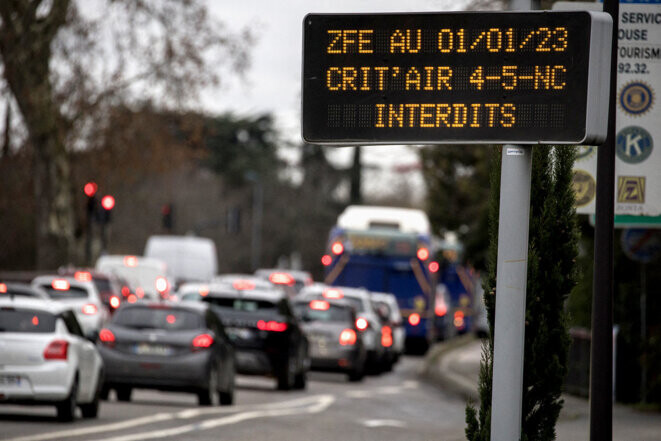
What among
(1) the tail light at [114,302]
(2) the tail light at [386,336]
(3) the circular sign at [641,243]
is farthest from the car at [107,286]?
(3) the circular sign at [641,243]

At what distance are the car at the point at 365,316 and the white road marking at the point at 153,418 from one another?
8.01 metres

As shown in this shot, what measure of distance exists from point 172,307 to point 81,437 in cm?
649

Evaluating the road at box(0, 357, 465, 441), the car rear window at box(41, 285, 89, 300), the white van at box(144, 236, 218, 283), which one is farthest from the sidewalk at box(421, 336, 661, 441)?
the white van at box(144, 236, 218, 283)

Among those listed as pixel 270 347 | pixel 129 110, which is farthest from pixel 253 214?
pixel 270 347

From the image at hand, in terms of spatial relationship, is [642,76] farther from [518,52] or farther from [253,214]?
[253,214]

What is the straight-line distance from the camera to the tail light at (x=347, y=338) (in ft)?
105

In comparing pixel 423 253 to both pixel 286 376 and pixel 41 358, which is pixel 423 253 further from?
pixel 41 358

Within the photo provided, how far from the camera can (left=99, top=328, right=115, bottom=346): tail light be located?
883 inches

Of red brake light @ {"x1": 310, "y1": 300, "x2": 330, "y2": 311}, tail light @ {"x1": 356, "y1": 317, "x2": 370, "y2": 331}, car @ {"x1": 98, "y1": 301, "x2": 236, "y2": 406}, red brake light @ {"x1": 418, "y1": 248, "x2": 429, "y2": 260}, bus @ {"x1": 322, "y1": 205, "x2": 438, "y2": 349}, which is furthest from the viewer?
red brake light @ {"x1": 418, "y1": 248, "x2": 429, "y2": 260}

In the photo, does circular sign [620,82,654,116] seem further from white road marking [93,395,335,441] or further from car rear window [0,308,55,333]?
car rear window [0,308,55,333]

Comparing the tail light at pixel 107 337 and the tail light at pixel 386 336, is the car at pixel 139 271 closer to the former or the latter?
the tail light at pixel 386 336

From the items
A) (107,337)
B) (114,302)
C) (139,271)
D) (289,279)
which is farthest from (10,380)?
(289,279)

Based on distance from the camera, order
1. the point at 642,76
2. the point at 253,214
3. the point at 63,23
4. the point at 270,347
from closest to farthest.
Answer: the point at 642,76 → the point at 270,347 → the point at 63,23 → the point at 253,214

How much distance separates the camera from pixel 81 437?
16281mm
